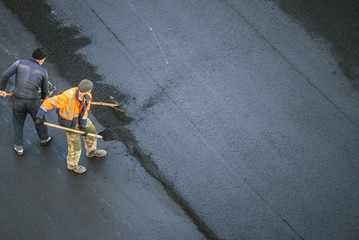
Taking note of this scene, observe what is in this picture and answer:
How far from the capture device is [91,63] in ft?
23.7

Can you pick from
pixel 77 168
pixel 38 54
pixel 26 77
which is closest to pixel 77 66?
pixel 38 54

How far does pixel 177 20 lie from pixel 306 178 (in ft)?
14.7

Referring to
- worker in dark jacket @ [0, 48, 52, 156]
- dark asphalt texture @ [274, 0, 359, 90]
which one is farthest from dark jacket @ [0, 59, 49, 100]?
dark asphalt texture @ [274, 0, 359, 90]

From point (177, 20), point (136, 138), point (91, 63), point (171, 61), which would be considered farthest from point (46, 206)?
point (177, 20)

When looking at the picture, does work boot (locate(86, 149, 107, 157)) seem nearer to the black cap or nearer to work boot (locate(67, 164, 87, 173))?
work boot (locate(67, 164, 87, 173))

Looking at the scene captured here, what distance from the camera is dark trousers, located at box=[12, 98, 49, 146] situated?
5.54m

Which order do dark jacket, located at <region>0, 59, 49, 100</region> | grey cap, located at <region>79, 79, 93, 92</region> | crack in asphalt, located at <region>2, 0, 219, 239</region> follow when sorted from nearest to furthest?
grey cap, located at <region>79, 79, 93, 92</region> < dark jacket, located at <region>0, 59, 49, 100</region> < crack in asphalt, located at <region>2, 0, 219, 239</region>

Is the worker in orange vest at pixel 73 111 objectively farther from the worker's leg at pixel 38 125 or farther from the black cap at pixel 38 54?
the black cap at pixel 38 54

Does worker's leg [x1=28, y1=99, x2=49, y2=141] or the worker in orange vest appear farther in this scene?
worker's leg [x1=28, y1=99, x2=49, y2=141]

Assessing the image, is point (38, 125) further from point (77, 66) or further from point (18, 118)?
point (77, 66)

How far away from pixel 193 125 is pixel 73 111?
2.31 meters

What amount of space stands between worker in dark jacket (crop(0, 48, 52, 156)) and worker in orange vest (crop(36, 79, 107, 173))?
1.60 feet

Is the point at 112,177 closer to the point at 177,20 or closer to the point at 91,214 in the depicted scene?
the point at 91,214

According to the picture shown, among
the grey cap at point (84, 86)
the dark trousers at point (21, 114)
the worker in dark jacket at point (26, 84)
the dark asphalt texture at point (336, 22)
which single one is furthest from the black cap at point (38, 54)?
the dark asphalt texture at point (336, 22)
